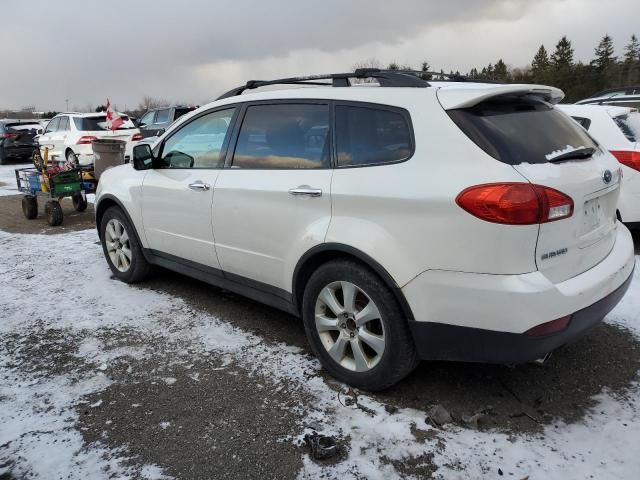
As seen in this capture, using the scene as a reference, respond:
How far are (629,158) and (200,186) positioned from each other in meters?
4.46

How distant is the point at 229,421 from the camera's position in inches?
114

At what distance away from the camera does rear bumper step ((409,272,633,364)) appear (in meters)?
2.52

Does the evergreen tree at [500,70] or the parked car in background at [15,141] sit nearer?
the parked car in background at [15,141]

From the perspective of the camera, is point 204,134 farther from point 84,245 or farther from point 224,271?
point 84,245

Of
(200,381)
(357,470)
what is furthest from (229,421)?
(357,470)

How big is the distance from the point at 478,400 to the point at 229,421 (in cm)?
145

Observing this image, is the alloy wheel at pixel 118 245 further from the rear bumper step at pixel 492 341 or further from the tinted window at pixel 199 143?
the rear bumper step at pixel 492 341

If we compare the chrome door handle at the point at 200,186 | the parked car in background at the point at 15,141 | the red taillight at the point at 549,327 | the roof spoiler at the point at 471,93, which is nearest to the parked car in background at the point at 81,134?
the parked car in background at the point at 15,141

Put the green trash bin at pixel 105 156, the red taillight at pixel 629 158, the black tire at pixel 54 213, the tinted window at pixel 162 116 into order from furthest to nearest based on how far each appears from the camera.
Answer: the tinted window at pixel 162 116, the green trash bin at pixel 105 156, the black tire at pixel 54 213, the red taillight at pixel 629 158

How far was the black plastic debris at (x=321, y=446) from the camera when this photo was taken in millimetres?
2557

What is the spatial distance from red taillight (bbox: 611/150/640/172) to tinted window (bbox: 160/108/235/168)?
13.6 feet

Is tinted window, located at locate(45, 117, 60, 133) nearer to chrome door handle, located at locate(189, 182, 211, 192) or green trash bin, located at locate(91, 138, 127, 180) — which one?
green trash bin, located at locate(91, 138, 127, 180)

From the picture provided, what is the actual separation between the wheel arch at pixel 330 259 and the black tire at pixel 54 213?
6311mm

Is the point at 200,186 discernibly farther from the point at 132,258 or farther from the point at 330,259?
the point at 132,258
